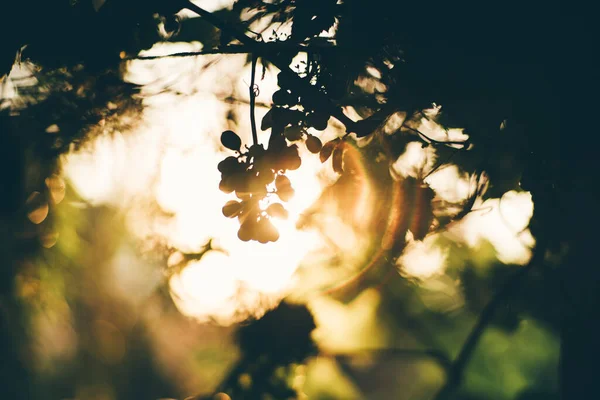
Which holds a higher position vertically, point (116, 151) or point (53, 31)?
point (53, 31)

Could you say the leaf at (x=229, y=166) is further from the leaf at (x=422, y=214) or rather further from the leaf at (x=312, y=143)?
the leaf at (x=422, y=214)

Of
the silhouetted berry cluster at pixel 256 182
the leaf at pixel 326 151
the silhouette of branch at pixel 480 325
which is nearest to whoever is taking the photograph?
the silhouetted berry cluster at pixel 256 182

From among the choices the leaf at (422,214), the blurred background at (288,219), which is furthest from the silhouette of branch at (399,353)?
the leaf at (422,214)

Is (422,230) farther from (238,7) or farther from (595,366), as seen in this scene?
(238,7)

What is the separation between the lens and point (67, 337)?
31.9 ft

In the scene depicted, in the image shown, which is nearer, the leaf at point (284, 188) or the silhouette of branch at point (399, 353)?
the leaf at point (284, 188)

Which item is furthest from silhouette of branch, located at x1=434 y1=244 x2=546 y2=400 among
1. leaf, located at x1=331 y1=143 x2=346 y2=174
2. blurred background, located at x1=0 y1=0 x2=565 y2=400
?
leaf, located at x1=331 y1=143 x2=346 y2=174

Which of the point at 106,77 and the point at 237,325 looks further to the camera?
the point at 237,325

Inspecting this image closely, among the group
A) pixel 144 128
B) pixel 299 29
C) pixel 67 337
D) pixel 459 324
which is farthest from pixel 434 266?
pixel 67 337

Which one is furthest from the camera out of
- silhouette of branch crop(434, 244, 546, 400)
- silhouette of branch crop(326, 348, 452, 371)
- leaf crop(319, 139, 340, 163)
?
silhouette of branch crop(326, 348, 452, 371)

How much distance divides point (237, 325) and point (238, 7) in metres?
2.37

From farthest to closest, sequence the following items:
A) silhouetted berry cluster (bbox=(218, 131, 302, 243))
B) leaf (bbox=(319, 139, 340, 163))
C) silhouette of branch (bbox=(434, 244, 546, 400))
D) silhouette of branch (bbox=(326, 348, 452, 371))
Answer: silhouette of branch (bbox=(326, 348, 452, 371)) → silhouette of branch (bbox=(434, 244, 546, 400)) → leaf (bbox=(319, 139, 340, 163)) → silhouetted berry cluster (bbox=(218, 131, 302, 243))

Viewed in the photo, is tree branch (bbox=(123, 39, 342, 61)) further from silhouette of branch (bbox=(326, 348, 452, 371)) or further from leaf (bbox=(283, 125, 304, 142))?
silhouette of branch (bbox=(326, 348, 452, 371))

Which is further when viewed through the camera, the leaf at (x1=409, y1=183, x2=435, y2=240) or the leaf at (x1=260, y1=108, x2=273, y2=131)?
the leaf at (x1=409, y1=183, x2=435, y2=240)
